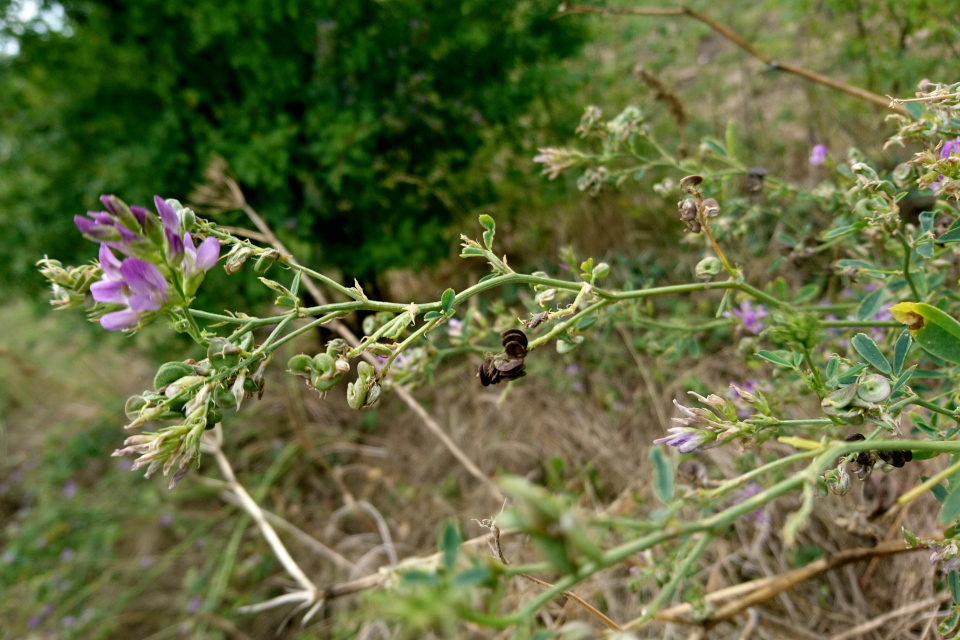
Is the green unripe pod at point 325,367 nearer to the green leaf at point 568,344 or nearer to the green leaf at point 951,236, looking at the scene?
the green leaf at point 568,344

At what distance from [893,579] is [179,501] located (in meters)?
2.94

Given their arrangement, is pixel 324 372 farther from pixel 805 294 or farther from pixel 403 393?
pixel 805 294

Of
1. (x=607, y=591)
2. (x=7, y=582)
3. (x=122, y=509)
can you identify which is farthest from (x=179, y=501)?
(x=607, y=591)

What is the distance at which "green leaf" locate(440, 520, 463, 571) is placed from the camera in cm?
49

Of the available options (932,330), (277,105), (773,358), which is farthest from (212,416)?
(277,105)

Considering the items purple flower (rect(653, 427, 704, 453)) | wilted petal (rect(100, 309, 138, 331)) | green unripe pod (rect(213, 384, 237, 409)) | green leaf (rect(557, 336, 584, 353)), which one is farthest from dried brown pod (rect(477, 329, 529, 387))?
wilted petal (rect(100, 309, 138, 331))

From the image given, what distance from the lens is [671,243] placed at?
290 centimetres

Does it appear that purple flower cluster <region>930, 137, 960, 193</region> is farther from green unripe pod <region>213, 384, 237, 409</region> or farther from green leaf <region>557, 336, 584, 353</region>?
green unripe pod <region>213, 384, 237, 409</region>

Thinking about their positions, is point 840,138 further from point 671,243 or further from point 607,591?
point 607,591

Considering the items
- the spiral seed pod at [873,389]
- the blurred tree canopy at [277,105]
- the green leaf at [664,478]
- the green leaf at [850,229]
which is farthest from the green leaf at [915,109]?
the blurred tree canopy at [277,105]

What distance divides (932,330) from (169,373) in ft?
2.91

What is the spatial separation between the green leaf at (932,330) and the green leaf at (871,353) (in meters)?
0.04

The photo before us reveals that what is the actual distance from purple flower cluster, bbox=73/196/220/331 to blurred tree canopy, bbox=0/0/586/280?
6.22ft

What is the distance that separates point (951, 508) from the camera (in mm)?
672
